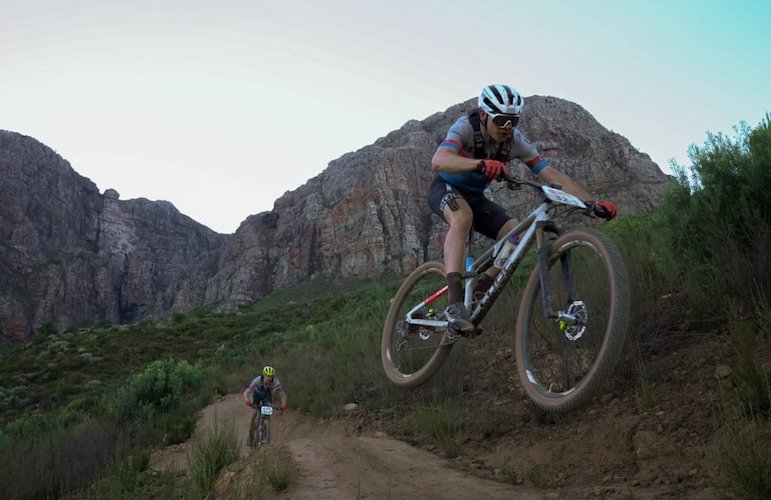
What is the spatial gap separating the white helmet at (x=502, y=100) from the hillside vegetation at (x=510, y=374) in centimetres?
283

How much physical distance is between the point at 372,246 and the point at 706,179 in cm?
8038

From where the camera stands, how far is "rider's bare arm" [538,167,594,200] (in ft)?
15.1

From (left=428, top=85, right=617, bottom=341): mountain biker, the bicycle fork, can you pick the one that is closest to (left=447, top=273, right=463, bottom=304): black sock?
(left=428, top=85, right=617, bottom=341): mountain biker

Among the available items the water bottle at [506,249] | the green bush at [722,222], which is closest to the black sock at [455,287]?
the water bottle at [506,249]

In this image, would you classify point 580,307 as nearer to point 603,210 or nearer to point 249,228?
point 603,210

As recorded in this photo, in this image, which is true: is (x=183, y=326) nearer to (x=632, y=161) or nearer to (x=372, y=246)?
(x=372, y=246)

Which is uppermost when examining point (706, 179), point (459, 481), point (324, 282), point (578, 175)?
point (578, 175)

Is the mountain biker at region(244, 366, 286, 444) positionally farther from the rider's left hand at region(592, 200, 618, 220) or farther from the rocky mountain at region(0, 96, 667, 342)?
the rocky mountain at region(0, 96, 667, 342)

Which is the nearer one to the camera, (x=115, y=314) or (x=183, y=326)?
(x=183, y=326)

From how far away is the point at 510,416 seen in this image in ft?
23.2

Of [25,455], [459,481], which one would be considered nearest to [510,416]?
[459,481]

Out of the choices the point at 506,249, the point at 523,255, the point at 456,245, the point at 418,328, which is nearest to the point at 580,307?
the point at 523,255

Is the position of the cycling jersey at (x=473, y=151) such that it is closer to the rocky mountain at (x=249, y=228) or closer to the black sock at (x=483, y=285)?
the black sock at (x=483, y=285)

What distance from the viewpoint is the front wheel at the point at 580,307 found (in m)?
3.70
